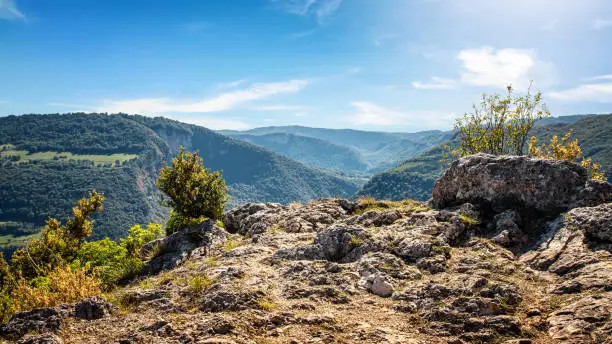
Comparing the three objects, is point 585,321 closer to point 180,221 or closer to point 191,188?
point 191,188

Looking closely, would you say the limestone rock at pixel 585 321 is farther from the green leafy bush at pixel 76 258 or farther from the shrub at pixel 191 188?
the shrub at pixel 191 188

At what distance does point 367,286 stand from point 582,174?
12.2 m

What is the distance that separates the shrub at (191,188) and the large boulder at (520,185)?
50.0ft

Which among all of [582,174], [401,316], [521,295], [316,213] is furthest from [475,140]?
[401,316]

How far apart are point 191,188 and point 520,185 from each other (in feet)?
65.5

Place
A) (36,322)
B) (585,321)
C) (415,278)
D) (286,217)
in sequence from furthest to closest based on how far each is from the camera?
1. (286,217)
2. (415,278)
3. (36,322)
4. (585,321)

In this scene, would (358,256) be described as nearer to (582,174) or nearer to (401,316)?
(401,316)

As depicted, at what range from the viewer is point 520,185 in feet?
54.6

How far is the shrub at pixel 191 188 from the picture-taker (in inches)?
921

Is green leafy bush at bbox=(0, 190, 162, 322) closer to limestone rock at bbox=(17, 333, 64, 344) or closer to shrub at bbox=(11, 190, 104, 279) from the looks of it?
shrub at bbox=(11, 190, 104, 279)

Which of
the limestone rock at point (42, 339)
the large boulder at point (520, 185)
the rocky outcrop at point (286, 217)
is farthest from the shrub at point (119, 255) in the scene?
the large boulder at point (520, 185)

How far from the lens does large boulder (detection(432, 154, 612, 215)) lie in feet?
50.7

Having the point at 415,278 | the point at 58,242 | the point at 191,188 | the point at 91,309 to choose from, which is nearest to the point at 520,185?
the point at 415,278

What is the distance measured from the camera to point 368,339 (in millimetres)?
9078
